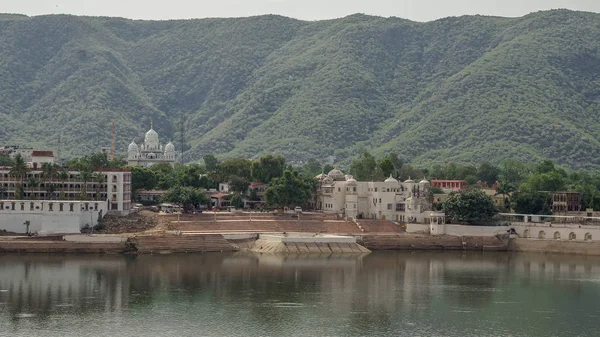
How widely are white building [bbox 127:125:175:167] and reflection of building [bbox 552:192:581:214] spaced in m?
53.3

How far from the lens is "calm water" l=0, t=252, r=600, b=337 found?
2040 inches

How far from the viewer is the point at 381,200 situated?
9388 cm

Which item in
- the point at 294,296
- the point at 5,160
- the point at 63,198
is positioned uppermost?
the point at 5,160

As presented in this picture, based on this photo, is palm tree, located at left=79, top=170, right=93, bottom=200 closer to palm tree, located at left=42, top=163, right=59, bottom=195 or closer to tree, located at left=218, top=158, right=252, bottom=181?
palm tree, located at left=42, top=163, right=59, bottom=195

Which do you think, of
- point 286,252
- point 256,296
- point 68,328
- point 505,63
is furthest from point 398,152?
point 68,328

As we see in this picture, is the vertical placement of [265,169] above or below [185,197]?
above

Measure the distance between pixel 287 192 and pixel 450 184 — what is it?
27.8m

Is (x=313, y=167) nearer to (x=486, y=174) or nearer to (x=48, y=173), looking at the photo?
(x=486, y=174)

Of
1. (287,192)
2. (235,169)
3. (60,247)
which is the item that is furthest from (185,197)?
(235,169)

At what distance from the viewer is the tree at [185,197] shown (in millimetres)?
89250

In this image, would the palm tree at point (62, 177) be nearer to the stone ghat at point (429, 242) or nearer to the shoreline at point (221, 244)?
the shoreline at point (221, 244)

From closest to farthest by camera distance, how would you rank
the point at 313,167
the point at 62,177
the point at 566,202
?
the point at 62,177
the point at 566,202
the point at 313,167

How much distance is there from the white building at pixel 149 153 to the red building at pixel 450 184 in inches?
1389

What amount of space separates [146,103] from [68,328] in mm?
151625
